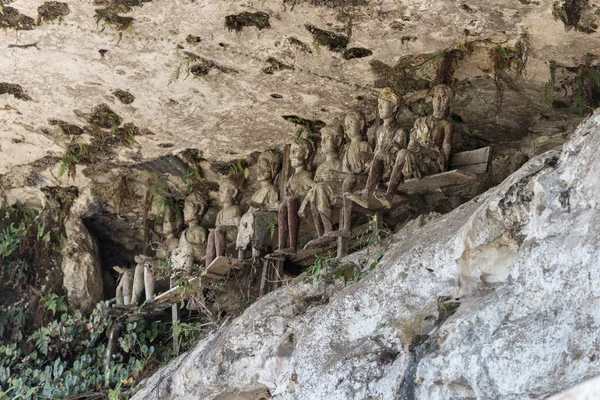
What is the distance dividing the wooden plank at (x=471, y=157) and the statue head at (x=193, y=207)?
11.0ft

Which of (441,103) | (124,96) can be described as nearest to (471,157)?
(441,103)

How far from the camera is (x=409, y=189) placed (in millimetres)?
8672

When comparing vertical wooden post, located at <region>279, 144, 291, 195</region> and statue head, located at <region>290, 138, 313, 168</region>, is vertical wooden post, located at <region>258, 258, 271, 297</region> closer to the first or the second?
vertical wooden post, located at <region>279, 144, 291, 195</region>

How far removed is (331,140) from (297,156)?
1.47ft

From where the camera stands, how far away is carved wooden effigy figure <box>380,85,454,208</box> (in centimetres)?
852

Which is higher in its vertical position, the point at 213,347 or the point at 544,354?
the point at 544,354

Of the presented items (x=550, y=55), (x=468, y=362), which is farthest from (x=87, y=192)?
(x=468, y=362)

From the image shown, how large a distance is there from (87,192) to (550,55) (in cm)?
569

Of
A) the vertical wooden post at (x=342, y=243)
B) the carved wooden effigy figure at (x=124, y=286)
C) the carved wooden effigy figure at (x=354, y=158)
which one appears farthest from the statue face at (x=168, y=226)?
the vertical wooden post at (x=342, y=243)

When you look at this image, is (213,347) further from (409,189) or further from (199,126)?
(199,126)

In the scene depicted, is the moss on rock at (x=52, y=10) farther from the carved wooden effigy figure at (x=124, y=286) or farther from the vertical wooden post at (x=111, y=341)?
the vertical wooden post at (x=111, y=341)

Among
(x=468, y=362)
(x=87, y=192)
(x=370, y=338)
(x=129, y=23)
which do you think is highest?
(x=129, y=23)

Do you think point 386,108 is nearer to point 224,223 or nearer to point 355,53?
point 355,53

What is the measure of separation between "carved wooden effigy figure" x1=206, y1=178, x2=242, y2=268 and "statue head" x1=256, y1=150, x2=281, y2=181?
450 mm
